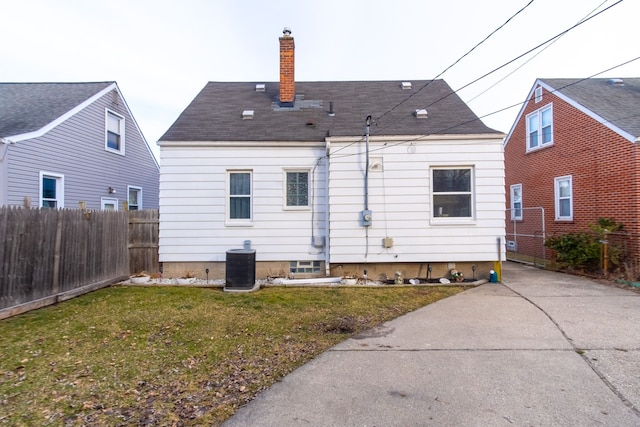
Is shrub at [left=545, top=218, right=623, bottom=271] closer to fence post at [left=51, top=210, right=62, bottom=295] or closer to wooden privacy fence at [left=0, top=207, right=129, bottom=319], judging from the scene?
wooden privacy fence at [left=0, top=207, right=129, bottom=319]

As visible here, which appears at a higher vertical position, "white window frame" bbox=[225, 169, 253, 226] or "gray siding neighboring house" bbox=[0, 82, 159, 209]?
"gray siding neighboring house" bbox=[0, 82, 159, 209]

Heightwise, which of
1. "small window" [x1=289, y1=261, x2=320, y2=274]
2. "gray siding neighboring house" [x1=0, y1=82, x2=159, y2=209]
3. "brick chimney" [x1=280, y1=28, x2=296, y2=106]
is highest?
"brick chimney" [x1=280, y1=28, x2=296, y2=106]

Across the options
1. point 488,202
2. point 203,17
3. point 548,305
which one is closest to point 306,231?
point 488,202

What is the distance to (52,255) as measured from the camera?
6.31 metres

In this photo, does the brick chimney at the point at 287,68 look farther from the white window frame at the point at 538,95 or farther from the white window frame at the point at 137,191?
the white window frame at the point at 538,95

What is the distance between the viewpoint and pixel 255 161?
29.1 feet

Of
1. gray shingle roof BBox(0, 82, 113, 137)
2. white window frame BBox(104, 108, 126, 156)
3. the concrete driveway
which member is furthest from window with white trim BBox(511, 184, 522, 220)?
gray shingle roof BBox(0, 82, 113, 137)

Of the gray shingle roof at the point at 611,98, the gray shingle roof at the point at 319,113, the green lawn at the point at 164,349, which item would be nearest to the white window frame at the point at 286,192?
the gray shingle roof at the point at 319,113

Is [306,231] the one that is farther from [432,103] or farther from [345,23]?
[345,23]

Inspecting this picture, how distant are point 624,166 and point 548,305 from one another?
6186mm

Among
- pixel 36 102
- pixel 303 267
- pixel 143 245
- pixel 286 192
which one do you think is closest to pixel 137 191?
pixel 36 102

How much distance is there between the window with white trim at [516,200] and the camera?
14.2 meters

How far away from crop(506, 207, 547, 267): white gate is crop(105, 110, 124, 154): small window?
54.2 feet

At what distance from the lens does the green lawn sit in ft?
9.44
